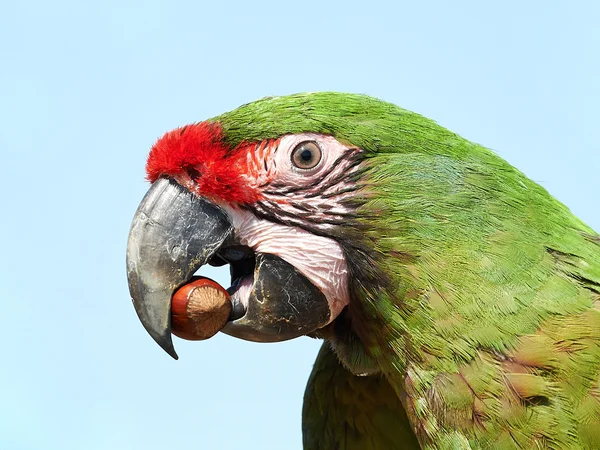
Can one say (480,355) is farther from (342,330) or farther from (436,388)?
(342,330)

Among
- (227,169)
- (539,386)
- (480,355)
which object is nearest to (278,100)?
(227,169)

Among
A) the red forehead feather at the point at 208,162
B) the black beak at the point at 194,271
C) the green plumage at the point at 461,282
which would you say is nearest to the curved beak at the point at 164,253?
the black beak at the point at 194,271

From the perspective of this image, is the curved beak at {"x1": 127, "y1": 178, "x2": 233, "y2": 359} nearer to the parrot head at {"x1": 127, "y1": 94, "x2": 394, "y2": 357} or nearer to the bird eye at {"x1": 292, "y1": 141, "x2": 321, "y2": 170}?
the parrot head at {"x1": 127, "y1": 94, "x2": 394, "y2": 357}

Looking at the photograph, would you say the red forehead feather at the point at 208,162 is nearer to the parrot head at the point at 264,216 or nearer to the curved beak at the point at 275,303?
the parrot head at the point at 264,216

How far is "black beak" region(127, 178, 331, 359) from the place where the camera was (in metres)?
2.69

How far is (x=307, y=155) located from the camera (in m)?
→ 2.80

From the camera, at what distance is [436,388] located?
254 cm

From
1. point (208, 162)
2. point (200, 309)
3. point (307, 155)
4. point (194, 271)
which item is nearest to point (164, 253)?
point (194, 271)

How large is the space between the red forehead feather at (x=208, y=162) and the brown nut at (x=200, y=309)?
1.08ft

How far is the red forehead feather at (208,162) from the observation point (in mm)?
2795

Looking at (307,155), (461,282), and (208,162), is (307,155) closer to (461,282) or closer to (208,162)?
(208,162)

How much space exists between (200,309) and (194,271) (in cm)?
14

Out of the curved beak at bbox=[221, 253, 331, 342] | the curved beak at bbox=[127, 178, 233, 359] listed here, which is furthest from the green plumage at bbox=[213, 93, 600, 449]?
the curved beak at bbox=[127, 178, 233, 359]

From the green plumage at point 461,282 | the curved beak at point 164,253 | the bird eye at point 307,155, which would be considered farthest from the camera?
the bird eye at point 307,155
